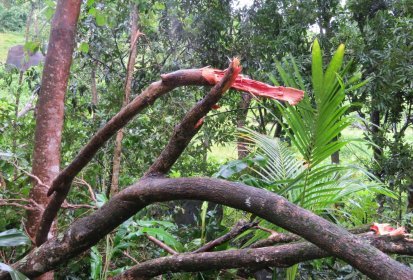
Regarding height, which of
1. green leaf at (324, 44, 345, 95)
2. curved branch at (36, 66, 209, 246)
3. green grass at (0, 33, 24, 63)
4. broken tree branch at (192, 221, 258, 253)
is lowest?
broken tree branch at (192, 221, 258, 253)

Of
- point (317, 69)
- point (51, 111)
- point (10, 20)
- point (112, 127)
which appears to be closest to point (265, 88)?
point (317, 69)

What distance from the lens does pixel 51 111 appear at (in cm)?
159

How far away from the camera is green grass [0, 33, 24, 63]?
10039mm

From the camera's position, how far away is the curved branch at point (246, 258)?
85 cm

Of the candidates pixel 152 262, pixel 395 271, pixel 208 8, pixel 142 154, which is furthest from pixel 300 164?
pixel 208 8

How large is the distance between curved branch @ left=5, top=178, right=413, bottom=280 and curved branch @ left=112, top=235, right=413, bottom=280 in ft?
0.64

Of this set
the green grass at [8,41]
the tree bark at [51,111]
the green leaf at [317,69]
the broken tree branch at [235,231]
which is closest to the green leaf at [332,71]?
the green leaf at [317,69]

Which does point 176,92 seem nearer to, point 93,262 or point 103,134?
point 93,262

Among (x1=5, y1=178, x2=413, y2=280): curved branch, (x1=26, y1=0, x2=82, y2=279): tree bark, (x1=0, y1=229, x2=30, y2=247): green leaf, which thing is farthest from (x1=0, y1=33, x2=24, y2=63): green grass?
(x1=5, y1=178, x2=413, y2=280): curved branch

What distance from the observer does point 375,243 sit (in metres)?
0.85

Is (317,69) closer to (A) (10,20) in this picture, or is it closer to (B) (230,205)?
(B) (230,205)

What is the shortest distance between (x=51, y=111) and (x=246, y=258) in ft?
3.23

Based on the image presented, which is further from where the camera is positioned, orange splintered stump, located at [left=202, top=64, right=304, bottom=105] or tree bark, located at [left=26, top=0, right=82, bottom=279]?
tree bark, located at [left=26, top=0, right=82, bottom=279]

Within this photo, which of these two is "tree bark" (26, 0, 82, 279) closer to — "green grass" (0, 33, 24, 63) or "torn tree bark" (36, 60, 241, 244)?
"torn tree bark" (36, 60, 241, 244)
